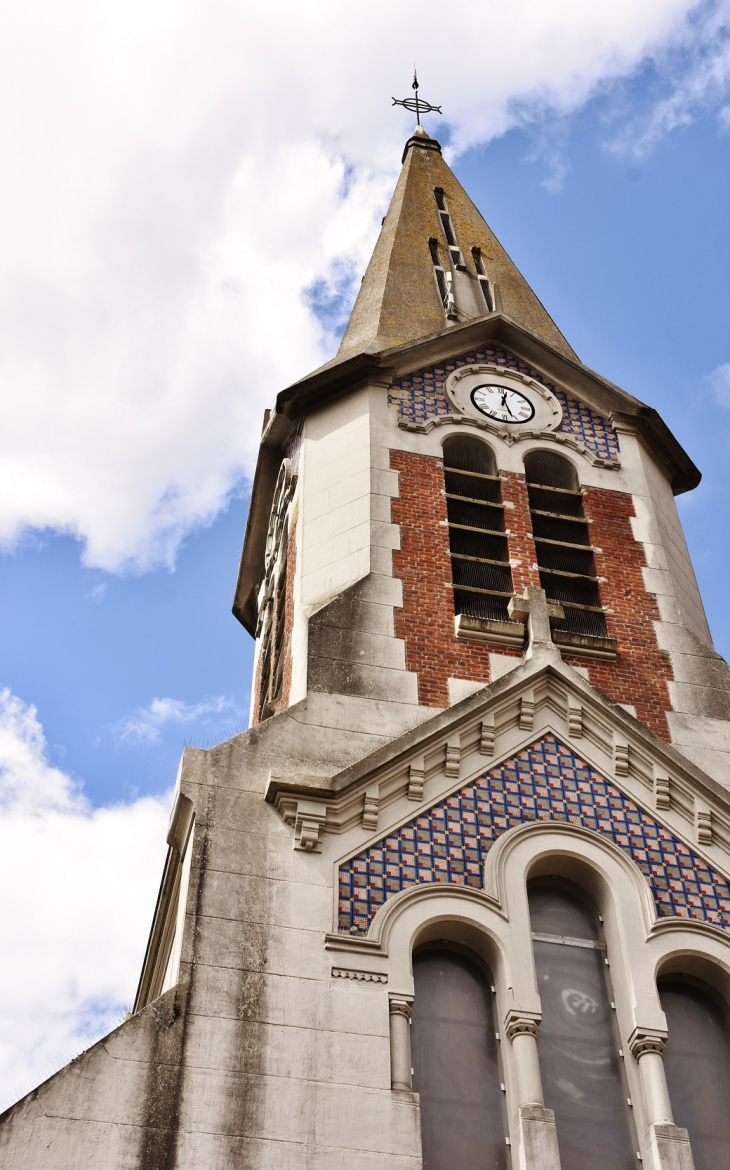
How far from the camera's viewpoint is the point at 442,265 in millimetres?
27359

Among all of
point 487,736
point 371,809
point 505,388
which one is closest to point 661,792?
point 487,736

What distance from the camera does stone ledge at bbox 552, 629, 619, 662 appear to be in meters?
18.4

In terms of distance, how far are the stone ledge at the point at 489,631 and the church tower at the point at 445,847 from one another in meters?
0.05

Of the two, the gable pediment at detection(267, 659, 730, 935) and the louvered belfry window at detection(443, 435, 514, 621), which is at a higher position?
the louvered belfry window at detection(443, 435, 514, 621)

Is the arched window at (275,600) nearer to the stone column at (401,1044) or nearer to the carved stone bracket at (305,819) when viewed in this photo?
the carved stone bracket at (305,819)

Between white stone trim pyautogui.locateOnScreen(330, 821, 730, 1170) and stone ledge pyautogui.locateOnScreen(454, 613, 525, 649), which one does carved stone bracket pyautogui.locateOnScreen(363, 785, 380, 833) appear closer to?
white stone trim pyautogui.locateOnScreen(330, 821, 730, 1170)

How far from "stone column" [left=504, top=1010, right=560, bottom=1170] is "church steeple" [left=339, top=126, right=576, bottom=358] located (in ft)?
40.4

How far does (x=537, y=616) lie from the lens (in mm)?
18062

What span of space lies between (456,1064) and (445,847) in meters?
2.34

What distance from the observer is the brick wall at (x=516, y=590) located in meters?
17.8

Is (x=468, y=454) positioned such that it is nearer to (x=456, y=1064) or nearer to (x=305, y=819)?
(x=305, y=819)

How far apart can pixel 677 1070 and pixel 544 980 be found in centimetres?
155

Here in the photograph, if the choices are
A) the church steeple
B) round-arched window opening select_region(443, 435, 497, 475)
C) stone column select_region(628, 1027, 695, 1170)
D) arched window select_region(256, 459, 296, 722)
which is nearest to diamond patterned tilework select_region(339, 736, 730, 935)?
stone column select_region(628, 1027, 695, 1170)

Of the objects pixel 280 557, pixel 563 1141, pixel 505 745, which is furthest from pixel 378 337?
pixel 563 1141
